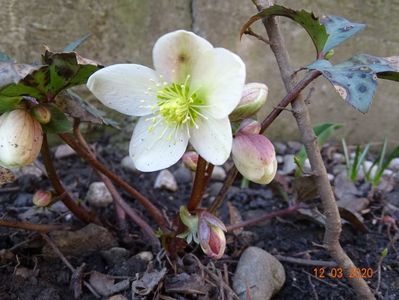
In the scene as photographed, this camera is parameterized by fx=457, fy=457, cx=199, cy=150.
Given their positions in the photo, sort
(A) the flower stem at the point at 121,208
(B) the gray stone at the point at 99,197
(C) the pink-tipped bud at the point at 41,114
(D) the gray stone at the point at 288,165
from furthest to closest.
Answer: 1. (D) the gray stone at the point at 288,165
2. (B) the gray stone at the point at 99,197
3. (A) the flower stem at the point at 121,208
4. (C) the pink-tipped bud at the point at 41,114

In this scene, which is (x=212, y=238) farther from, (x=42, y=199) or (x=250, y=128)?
(x=42, y=199)

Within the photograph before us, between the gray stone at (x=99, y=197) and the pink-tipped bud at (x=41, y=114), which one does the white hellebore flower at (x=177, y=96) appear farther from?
the gray stone at (x=99, y=197)

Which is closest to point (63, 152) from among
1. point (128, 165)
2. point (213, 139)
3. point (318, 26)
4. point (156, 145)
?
point (128, 165)

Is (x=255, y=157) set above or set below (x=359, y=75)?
below

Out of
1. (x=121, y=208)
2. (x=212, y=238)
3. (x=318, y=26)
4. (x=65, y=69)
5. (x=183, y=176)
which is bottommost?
(x=183, y=176)

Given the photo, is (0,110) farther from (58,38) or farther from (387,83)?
(387,83)

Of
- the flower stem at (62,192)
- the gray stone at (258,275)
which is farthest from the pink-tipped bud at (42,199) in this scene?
the gray stone at (258,275)
